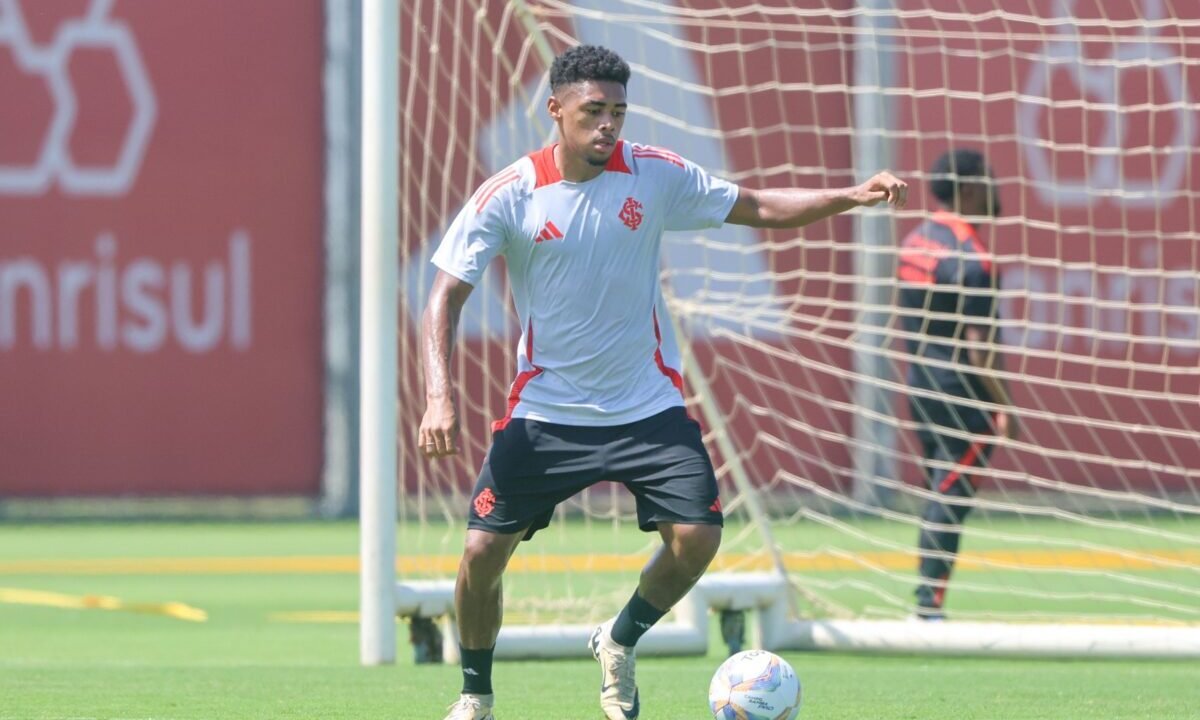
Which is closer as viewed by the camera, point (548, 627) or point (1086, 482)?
point (548, 627)

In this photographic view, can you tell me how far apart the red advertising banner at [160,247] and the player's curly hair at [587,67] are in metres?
9.54

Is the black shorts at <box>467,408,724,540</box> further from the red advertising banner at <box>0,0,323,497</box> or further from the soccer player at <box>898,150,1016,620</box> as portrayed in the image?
the red advertising banner at <box>0,0,323,497</box>

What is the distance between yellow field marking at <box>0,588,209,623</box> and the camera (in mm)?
9955

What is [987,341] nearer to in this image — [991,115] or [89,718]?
[89,718]

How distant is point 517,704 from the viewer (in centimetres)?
659

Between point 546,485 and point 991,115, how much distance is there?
910 centimetres

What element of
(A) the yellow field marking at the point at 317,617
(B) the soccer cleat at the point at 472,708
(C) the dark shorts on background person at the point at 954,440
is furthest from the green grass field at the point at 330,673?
(C) the dark shorts on background person at the point at 954,440

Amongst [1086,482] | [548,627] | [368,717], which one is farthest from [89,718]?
[1086,482]

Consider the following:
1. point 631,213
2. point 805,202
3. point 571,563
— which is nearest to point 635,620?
point 631,213

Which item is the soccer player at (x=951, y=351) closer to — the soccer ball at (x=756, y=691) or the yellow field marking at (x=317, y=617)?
the yellow field marking at (x=317, y=617)

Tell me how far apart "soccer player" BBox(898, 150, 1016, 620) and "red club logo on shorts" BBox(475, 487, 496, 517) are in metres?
3.28

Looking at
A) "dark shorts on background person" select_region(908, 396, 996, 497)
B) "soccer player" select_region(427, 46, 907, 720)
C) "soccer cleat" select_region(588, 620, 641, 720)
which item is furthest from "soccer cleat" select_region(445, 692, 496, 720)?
"dark shorts on background person" select_region(908, 396, 996, 497)

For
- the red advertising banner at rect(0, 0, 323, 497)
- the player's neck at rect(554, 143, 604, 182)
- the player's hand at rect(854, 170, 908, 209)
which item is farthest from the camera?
the red advertising banner at rect(0, 0, 323, 497)

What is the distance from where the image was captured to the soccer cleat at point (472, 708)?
19.1 ft
